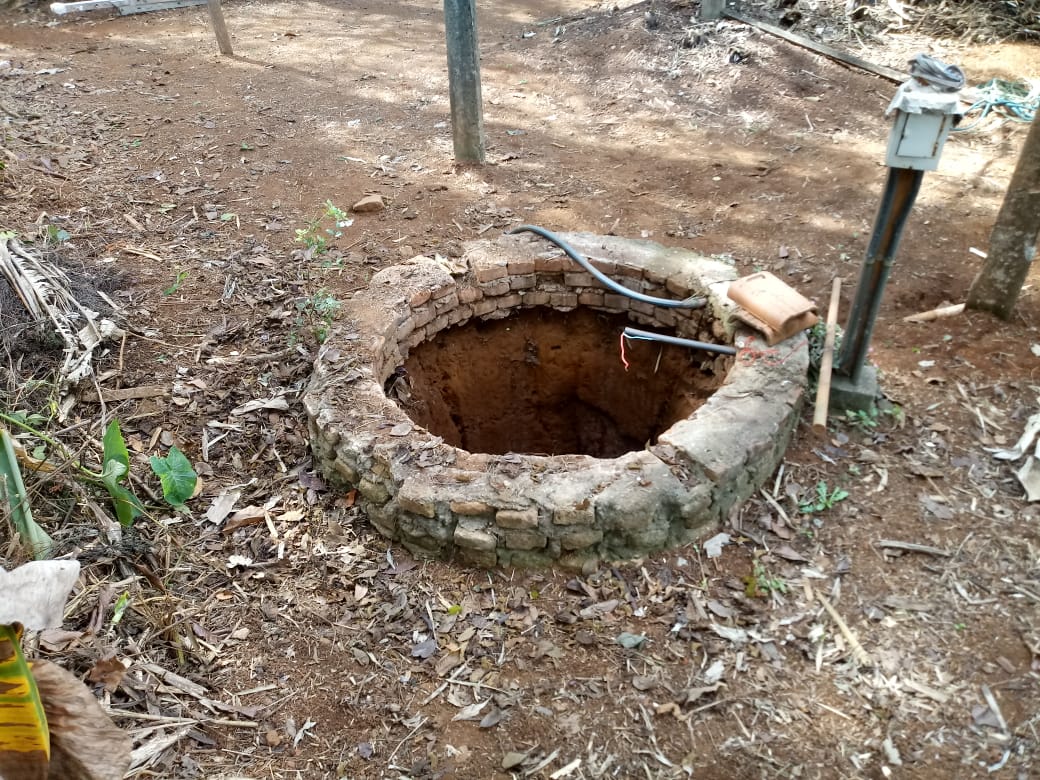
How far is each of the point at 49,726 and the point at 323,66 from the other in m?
7.99

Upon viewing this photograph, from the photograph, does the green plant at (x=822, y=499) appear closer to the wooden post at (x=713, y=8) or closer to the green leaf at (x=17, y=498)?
the green leaf at (x=17, y=498)

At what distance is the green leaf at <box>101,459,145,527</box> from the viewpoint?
2.78 m

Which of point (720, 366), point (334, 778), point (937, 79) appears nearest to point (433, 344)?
point (720, 366)

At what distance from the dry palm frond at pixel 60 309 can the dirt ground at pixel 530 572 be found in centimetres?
12

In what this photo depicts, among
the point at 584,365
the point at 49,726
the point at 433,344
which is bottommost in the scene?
the point at 584,365

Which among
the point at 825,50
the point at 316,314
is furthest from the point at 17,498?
the point at 825,50

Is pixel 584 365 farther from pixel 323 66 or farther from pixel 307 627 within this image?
pixel 323 66

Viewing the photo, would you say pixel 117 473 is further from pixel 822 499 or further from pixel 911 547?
pixel 911 547

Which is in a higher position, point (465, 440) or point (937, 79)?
point (937, 79)

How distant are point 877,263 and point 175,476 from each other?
9.63ft

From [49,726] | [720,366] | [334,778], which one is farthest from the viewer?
[720,366]

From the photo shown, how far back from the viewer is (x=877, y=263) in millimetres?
3137

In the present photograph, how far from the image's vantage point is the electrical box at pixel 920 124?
2.63 m

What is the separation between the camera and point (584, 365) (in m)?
4.57
